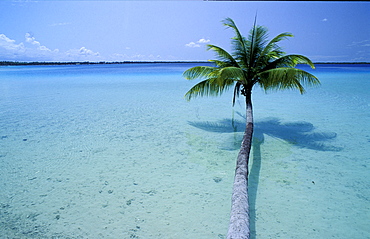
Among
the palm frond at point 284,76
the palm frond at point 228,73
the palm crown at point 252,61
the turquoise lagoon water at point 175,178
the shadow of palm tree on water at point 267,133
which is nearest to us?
the turquoise lagoon water at point 175,178

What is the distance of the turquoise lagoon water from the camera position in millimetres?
3283

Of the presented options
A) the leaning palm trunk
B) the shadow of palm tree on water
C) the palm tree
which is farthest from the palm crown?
the leaning palm trunk

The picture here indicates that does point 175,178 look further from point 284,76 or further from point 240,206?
point 284,76

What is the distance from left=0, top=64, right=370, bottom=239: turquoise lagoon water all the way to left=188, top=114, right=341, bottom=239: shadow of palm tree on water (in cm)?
3

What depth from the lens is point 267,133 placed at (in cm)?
742

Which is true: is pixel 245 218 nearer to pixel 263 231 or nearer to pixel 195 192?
pixel 263 231

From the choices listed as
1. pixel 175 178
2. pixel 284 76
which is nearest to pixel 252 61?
pixel 284 76

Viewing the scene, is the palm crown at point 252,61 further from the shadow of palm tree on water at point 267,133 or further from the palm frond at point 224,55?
the shadow of palm tree on water at point 267,133

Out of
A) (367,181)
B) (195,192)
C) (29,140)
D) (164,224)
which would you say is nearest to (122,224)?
(164,224)

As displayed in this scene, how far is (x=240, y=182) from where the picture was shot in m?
3.39

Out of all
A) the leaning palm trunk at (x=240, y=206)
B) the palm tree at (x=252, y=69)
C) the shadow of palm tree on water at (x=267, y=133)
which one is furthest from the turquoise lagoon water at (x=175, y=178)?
the palm tree at (x=252, y=69)

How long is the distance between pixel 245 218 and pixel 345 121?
27.6 ft

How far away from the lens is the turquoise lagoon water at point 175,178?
328 centimetres

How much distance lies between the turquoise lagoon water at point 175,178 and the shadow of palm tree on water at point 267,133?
3 centimetres
